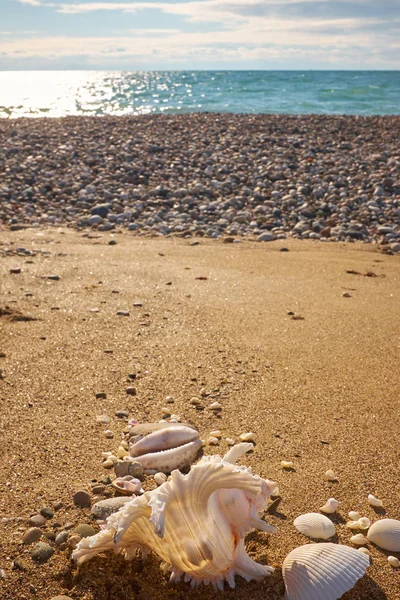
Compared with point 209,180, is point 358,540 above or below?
below

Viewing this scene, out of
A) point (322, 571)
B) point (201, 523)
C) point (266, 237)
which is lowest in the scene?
point (266, 237)

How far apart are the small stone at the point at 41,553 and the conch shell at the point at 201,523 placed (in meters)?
0.18

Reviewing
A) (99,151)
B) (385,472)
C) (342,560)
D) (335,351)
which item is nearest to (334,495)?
(385,472)

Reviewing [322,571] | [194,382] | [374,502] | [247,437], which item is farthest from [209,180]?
[322,571]

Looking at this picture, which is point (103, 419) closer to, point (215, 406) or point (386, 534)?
point (215, 406)

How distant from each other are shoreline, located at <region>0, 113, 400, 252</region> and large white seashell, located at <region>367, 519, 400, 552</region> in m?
4.99

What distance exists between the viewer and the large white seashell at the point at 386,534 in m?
1.97

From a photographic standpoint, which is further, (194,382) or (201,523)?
(194,382)

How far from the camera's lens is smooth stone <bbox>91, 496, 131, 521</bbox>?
6.77ft

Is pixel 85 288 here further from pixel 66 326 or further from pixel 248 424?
pixel 248 424

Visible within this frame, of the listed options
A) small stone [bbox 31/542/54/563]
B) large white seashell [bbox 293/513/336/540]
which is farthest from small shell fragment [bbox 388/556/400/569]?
small stone [bbox 31/542/54/563]

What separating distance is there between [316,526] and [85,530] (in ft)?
2.45

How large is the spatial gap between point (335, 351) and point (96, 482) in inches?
71.1

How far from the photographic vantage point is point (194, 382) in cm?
317
